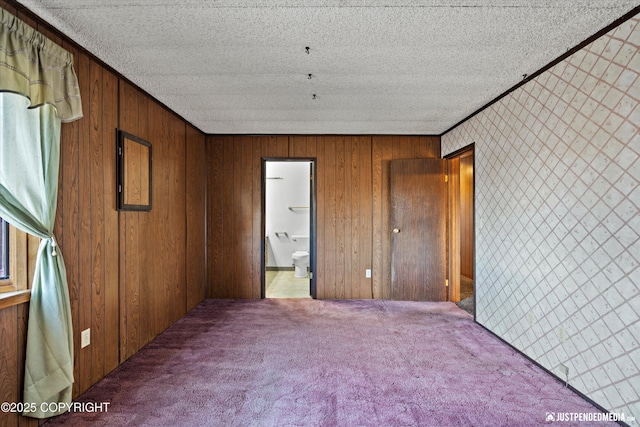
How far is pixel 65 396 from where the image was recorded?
186cm

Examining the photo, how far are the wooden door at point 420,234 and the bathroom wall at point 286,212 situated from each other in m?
2.54

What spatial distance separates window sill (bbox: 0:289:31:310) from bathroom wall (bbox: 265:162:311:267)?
15.9ft

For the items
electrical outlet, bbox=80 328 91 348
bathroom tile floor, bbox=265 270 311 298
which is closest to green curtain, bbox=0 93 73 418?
electrical outlet, bbox=80 328 91 348

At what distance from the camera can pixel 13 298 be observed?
1650 mm

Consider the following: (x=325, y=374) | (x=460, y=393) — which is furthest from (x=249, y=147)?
(x=460, y=393)

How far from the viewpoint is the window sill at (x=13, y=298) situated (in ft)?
5.24

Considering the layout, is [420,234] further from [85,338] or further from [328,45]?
[85,338]

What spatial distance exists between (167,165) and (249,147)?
1405 mm

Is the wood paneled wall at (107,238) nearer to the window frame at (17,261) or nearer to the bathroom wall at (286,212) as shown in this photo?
the window frame at (17,261)

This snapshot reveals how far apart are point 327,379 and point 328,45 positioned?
2.34 metres

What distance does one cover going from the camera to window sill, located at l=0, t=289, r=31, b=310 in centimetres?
160

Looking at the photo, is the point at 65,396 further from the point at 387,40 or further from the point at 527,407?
the point at 387,40

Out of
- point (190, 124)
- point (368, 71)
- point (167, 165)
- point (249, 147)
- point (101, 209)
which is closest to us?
point (101, 209)

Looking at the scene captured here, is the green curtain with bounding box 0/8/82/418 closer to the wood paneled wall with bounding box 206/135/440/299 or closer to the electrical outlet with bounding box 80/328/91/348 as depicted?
the electrical outlet with bounding box 80/328/91/348
